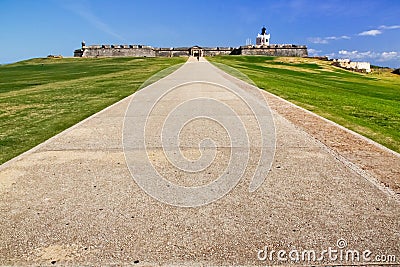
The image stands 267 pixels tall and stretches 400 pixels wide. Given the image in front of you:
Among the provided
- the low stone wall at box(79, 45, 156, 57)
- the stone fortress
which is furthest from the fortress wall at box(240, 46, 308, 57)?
the low stone wall at box(79, 45, 156, 57)

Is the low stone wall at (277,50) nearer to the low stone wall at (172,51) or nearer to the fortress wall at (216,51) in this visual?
the low stone wall at (172,51)

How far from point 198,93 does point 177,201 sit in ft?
36.3

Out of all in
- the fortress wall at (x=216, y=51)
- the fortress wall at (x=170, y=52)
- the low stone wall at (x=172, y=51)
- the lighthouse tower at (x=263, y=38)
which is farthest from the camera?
the lighthouse tower at (x=263, y=38)

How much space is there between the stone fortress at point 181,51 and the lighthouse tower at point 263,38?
1290 centimetres

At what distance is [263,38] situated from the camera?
312 ft

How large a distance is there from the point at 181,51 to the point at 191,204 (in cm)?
7792

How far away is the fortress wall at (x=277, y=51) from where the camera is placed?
81.2 meters

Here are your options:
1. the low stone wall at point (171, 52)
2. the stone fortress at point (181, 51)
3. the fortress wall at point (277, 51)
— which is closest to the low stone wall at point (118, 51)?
the stone fortress at point (181, 51)

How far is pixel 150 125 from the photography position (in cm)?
998

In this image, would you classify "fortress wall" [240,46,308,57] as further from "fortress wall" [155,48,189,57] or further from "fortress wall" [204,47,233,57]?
"fortress wall" [155,48,189,57]

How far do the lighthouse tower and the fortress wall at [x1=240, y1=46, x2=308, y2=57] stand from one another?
13264 mm

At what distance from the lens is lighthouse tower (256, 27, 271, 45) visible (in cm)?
9506

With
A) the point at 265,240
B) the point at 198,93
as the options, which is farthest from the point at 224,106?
the point at 265,240

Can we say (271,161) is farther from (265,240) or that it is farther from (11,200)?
(11,200)
